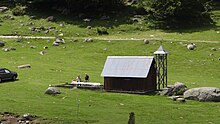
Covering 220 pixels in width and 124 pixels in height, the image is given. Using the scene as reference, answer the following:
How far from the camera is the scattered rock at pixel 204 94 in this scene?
1668 inches

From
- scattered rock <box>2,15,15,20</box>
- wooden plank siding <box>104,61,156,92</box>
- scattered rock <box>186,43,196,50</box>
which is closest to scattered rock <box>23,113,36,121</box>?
wooden plank siding <box>104,61,156,92</box>

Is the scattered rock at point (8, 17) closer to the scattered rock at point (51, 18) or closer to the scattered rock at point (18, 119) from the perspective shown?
the scattered rock at point (51, 18)

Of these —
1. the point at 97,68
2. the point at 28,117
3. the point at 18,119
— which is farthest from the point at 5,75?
the point at 28,117

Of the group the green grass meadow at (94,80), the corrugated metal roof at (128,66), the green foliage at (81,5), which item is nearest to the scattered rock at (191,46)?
the green grass meadow at (94,80)

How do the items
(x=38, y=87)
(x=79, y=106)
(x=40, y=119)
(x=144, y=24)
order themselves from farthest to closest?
1. (x=144, y=24)
2. (x=38, y=87)
3. (x=79, y=106)
4. (x=40, y=119)

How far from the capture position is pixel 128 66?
166 feet

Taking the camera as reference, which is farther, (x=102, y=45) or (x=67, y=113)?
(x=102, y=45)

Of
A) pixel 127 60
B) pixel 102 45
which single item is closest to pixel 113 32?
pixel 102 45

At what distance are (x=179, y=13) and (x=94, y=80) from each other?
40.0 metres

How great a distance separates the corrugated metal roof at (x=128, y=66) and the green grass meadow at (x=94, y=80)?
3155 mm

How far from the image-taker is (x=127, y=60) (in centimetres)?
5138

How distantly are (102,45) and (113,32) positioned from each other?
11.9 m

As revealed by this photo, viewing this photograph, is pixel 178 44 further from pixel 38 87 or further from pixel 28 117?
pixel 28 117

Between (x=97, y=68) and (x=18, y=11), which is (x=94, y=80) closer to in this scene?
(x=97, y=68)
